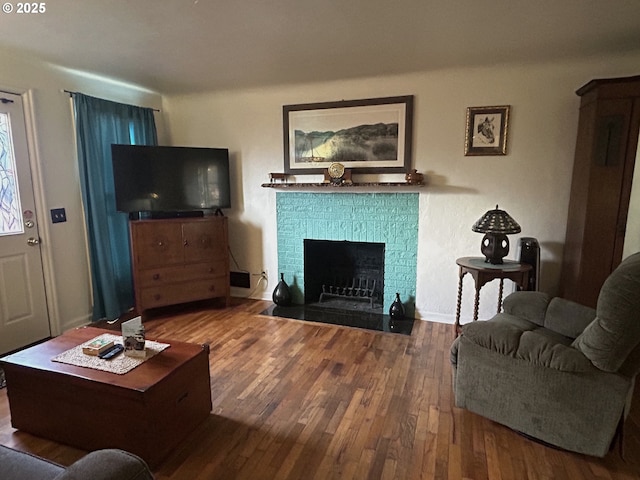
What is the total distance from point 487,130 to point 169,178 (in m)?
3.04

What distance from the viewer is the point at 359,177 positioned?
3658mm

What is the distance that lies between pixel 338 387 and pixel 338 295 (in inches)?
70.1

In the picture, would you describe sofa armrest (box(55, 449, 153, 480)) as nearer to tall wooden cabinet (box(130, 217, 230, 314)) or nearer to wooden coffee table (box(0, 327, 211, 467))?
wooden coffee table (box(0, 327, 211, 467))

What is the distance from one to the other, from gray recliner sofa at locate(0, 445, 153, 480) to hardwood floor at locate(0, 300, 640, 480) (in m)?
0.67

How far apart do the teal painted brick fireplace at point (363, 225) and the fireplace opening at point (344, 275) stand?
0.45 feet

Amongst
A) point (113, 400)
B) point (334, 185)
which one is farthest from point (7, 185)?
point (334, 185)

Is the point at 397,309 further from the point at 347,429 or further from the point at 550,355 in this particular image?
the point at 550,355

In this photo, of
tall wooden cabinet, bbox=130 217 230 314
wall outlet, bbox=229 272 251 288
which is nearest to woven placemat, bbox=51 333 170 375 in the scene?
tall wooden cabinet, bbox=130 217 230 314

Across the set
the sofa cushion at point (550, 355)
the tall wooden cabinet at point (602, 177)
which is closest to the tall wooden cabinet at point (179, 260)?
the sofa cushion at point (550, 355)

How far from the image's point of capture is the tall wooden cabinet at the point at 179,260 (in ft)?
11.6

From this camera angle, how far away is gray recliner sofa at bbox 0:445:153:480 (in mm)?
925

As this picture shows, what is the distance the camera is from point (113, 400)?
1.71m

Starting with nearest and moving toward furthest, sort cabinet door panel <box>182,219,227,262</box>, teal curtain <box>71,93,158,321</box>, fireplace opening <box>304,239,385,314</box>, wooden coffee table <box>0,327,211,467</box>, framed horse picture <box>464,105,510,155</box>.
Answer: wooden coffee table <box>0,327,211,467</box>, framed horse picture <box>464,105,510,155</box>, teal curtain <box>71,93,158,321</box>, cabinet door panel <box>182,219,227,262</box>, fireplace opening <box>304,239,385,314</box>

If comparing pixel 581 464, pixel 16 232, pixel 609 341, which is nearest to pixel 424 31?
pixel 609 341
